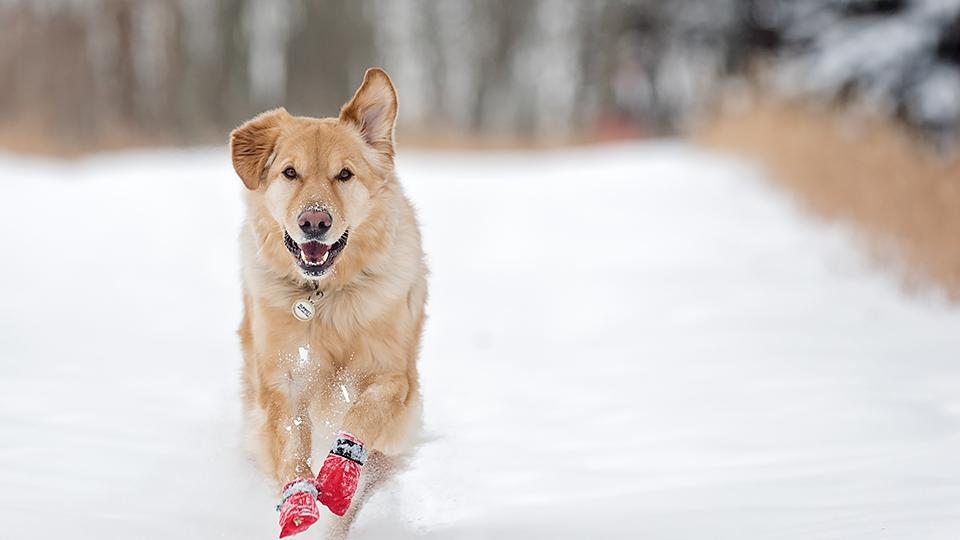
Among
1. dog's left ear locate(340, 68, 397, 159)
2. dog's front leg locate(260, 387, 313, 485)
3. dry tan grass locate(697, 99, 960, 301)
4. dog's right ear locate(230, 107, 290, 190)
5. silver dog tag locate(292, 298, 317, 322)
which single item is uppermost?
dry tan grass locate(697, 99, 960, 301)

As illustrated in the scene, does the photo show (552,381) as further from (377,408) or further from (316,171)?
(316,171)

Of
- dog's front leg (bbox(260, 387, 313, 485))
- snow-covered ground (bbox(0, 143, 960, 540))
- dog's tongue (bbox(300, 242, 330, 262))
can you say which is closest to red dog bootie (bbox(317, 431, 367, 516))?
dog's front leg (bbox(260, 387, 313, 485))

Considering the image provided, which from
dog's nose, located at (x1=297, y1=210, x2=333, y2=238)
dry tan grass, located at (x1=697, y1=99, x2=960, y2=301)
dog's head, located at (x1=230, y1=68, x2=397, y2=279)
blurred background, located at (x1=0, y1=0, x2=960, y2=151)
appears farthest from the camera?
blurred background, located at (x1=0, y1=0, x2=960, y2=151)


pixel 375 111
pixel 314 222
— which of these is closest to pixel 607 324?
pixel 375 111

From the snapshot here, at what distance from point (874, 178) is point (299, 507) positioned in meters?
8.13

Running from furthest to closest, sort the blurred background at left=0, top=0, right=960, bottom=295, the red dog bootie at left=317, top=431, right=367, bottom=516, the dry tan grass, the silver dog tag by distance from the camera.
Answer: the blurred background at left=0, top=0, right=960, bottom=295, the dry tan grass, the silver dog tag, the red dog bootie at left=317, top=431, right=367, bottom=516

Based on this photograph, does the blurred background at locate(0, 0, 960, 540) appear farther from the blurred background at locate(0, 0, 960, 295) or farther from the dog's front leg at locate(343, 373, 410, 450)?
the dog's front leg at locate(343, 373, 410, 450)

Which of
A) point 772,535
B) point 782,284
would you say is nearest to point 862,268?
point 782,284

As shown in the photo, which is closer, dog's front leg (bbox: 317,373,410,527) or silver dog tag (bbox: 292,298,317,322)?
dog's front leg (bbox: 317,373,410,527)

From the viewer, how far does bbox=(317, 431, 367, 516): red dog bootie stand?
337 centimetres

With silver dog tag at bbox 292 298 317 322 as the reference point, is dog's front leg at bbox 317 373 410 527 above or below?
below

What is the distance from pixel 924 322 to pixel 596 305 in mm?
2319

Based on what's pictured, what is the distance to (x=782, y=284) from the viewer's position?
28.0ft

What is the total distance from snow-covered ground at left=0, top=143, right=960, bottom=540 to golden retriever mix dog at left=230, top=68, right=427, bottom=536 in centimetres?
34
